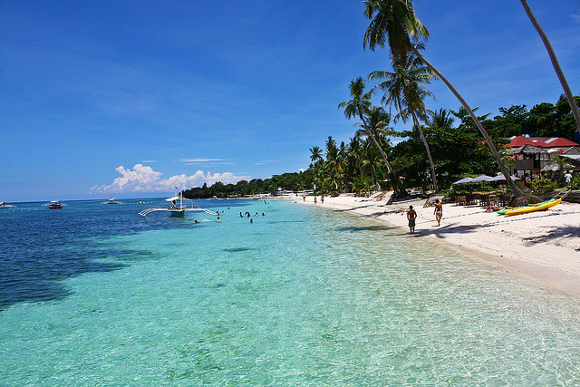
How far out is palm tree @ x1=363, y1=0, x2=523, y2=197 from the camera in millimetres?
19922

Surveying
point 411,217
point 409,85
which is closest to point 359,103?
point 409,85

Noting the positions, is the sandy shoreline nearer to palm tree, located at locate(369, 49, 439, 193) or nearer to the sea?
the sea

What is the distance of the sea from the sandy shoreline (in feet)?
2.74

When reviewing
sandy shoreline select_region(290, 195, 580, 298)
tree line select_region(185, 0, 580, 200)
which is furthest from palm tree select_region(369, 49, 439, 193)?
sandy shoreline select_region(290, 195, 580, 298)

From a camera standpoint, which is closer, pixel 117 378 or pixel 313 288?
pixel 117 378

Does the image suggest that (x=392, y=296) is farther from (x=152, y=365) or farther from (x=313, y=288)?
(x=152, y=365)

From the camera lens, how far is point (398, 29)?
2133 centimetres

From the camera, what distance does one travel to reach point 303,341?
6430 millimetres

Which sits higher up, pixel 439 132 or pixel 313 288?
pixel 439 132

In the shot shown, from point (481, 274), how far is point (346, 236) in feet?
34.8

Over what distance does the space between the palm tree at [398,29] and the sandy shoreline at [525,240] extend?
3801 millimetres

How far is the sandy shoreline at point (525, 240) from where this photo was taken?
9.50 meters

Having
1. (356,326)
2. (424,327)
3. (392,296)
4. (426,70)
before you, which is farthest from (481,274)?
(426,70)

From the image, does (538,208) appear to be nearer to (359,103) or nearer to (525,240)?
(525,240)
